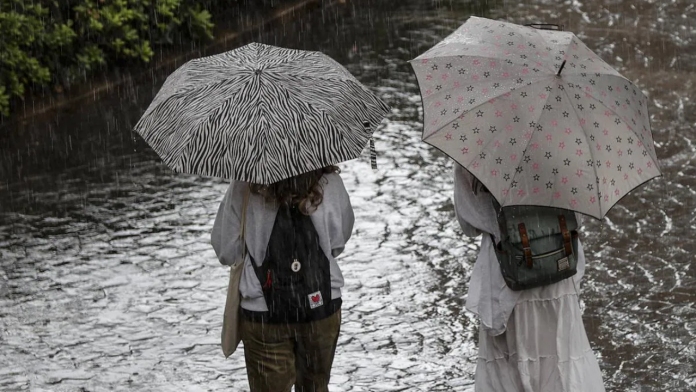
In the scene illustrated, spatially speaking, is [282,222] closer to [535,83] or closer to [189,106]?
[189,106]

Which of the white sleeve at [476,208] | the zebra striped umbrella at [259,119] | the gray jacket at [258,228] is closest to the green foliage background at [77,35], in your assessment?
the zebra striped umbrella at [259,119]

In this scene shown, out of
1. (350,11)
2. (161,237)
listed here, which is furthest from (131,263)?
(350,11)

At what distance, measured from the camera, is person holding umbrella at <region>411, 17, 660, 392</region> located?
439cm

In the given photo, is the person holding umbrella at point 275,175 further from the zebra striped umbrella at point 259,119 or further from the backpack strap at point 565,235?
the backpack strap at point 565,235

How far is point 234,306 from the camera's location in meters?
4.70

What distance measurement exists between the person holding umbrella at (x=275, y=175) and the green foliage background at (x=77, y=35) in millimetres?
6184

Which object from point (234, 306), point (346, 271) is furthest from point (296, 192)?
point (346, 271)

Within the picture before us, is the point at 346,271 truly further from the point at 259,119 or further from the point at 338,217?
the point at 259,119

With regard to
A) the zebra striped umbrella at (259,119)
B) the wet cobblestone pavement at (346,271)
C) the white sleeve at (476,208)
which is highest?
the zebra striped umbrella at (259,119)

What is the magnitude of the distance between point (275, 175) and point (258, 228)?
347 mm

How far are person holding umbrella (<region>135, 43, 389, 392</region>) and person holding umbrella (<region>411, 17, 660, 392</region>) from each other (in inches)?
16.9

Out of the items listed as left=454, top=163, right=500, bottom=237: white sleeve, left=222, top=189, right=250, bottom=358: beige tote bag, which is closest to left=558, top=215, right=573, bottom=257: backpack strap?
left=454, top=163, right=500, bottom=237: white sleeve

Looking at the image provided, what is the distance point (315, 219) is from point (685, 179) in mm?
5110

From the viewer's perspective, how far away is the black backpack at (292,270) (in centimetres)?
456
